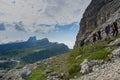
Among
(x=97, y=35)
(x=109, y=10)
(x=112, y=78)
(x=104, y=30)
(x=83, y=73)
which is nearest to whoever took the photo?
(x=112, y=78)

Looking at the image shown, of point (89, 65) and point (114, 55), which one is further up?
point (114, 55)

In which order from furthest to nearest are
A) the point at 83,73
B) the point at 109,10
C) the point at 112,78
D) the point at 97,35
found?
the point at 109,10, the point at 97,35, the point at 83,73, the point at 112,78

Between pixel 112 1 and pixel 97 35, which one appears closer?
pixel 97 35

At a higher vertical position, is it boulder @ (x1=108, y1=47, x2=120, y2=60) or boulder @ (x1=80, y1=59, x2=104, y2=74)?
boulder @ (x1=108, y1=47, x2=120, y2=60)

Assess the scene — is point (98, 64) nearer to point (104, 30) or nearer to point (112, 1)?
point (104, 30)

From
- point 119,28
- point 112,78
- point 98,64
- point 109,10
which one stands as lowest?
point 112,78

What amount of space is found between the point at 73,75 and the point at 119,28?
55320 millimetres

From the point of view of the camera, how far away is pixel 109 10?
181 metres

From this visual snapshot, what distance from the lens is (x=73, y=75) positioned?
2611 inches

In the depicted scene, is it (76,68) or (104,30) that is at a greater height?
(104,30)

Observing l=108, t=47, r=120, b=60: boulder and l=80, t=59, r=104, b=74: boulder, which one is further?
l=108, t=47, r=120, b=60: boulder

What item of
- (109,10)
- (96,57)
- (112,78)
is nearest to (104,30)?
(109,10)

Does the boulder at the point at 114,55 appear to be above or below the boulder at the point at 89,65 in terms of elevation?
above

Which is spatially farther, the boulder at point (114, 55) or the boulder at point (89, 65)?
the boulder at point (114, 55)
